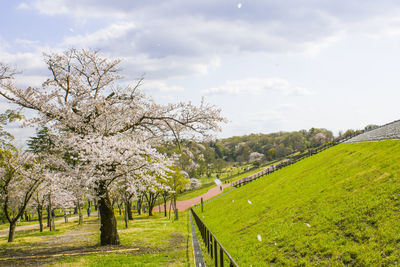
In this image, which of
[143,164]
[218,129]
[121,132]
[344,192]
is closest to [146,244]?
[143,164]

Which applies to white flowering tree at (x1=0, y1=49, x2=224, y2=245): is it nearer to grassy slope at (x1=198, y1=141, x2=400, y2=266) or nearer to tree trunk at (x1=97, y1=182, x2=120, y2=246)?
tree trunk at (x1=97, y1=182, x2=120, y2=246)

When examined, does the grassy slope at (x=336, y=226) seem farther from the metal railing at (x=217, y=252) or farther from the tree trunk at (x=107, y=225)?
the tree trunk at (x=107, y=225)

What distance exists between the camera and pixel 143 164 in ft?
49.0

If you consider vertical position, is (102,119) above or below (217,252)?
above

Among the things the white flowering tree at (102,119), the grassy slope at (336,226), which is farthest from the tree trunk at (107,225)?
the grassy slope at (336,226)

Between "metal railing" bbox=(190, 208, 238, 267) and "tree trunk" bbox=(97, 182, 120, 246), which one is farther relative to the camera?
"tree trunk" bbox=(97, 182, 120, 246)

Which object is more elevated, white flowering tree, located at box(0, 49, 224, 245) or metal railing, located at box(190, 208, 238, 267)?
white flowering tree, located at box(0, 49, 224, 245)

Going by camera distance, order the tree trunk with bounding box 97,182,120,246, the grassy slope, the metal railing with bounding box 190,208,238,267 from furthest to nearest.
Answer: the tree trunk with bounding box 97,182,120,246, the grassy slope, the metal railing with bounding box 190,208,238,267

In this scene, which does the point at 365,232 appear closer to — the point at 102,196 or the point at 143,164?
the point at 143,164

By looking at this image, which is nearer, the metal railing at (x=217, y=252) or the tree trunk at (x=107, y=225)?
the metal railing at (x=217, y=252)

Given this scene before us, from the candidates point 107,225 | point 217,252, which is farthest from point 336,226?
point 107,225

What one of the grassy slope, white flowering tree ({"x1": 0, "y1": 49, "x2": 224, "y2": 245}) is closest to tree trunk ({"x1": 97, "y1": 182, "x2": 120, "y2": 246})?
A: white flowering tree ({"x1": 0, "y1": 49, "x2": 224, "y2": 245})

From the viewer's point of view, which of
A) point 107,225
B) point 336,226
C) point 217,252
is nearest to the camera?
point 336,226

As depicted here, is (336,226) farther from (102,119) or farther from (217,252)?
(102,119)
